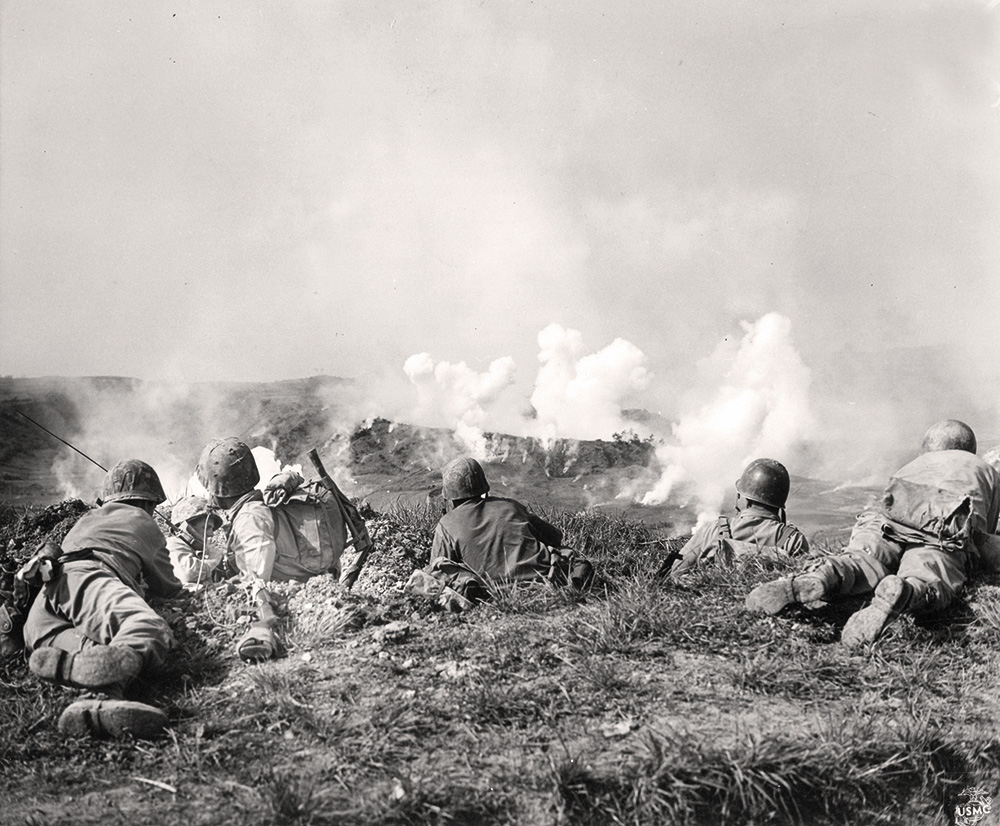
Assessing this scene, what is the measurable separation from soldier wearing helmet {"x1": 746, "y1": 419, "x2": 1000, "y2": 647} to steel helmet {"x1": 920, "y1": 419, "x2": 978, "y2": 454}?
0.20m

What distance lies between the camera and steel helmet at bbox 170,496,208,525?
654cm

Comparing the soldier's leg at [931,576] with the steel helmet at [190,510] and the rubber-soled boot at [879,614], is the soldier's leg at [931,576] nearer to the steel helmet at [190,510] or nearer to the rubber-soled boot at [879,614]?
the rubber-soled boot at [879,614]

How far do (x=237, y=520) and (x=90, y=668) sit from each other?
2085 mm

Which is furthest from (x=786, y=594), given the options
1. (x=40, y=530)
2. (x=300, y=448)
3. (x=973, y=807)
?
(x=300, y=448)

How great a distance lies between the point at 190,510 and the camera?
661 centimetres

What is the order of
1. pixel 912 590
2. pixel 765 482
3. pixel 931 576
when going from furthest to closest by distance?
pixel 765 482
pixel 931 576
pixel 912 590

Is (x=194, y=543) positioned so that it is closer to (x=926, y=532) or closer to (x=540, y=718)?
(x=540, y=718)

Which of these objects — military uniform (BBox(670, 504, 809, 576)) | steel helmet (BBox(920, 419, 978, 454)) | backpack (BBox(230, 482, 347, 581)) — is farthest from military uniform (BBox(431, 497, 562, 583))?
steel helmet (BBox(920, 419, 978, 454))

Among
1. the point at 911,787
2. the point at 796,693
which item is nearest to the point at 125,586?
the point at 796,693

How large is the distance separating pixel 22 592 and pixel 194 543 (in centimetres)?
167

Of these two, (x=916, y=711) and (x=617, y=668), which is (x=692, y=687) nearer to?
(x=617, y=668)

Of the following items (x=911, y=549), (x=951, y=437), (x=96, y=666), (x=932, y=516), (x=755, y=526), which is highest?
(x=951, y=437)

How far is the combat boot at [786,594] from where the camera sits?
16.8 feet

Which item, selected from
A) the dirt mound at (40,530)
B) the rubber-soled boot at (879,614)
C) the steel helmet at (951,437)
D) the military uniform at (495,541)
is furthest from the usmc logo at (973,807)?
the dirt mound at (40,530)
